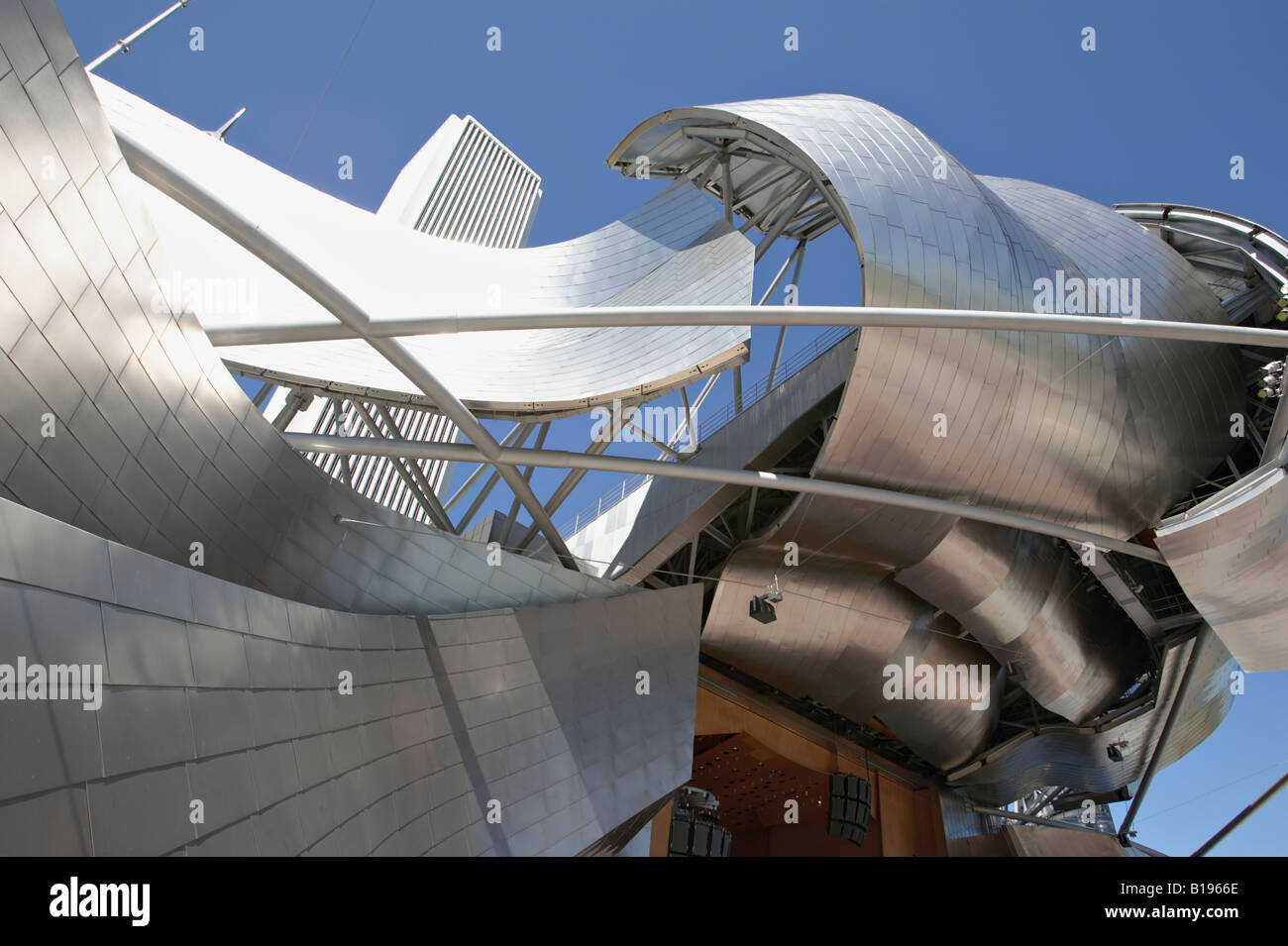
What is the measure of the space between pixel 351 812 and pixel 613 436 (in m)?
11.0

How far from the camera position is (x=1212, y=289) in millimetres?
24688

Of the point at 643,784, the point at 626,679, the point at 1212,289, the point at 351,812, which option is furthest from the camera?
the point at 1212,289

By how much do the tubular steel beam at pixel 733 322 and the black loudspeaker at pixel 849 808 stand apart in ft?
61.8

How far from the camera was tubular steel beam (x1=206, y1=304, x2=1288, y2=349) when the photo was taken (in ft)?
31.4

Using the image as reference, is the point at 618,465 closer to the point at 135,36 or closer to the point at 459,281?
the point at 459,281

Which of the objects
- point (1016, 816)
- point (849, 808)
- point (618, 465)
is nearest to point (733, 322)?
point (618, 465)

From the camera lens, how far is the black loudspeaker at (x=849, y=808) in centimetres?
2498

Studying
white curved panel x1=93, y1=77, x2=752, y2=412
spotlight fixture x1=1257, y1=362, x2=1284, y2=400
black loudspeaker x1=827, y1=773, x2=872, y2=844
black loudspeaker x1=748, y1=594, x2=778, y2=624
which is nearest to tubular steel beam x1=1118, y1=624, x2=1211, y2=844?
spotlight fixture x1=1257, y1=362, x2=1284, y2=400

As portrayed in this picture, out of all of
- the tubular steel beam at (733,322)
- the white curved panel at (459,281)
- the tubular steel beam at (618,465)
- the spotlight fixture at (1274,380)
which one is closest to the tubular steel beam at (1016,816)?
the spotlight fixture at (1274,380)

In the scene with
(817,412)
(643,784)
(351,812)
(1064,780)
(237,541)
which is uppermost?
(817,412)
